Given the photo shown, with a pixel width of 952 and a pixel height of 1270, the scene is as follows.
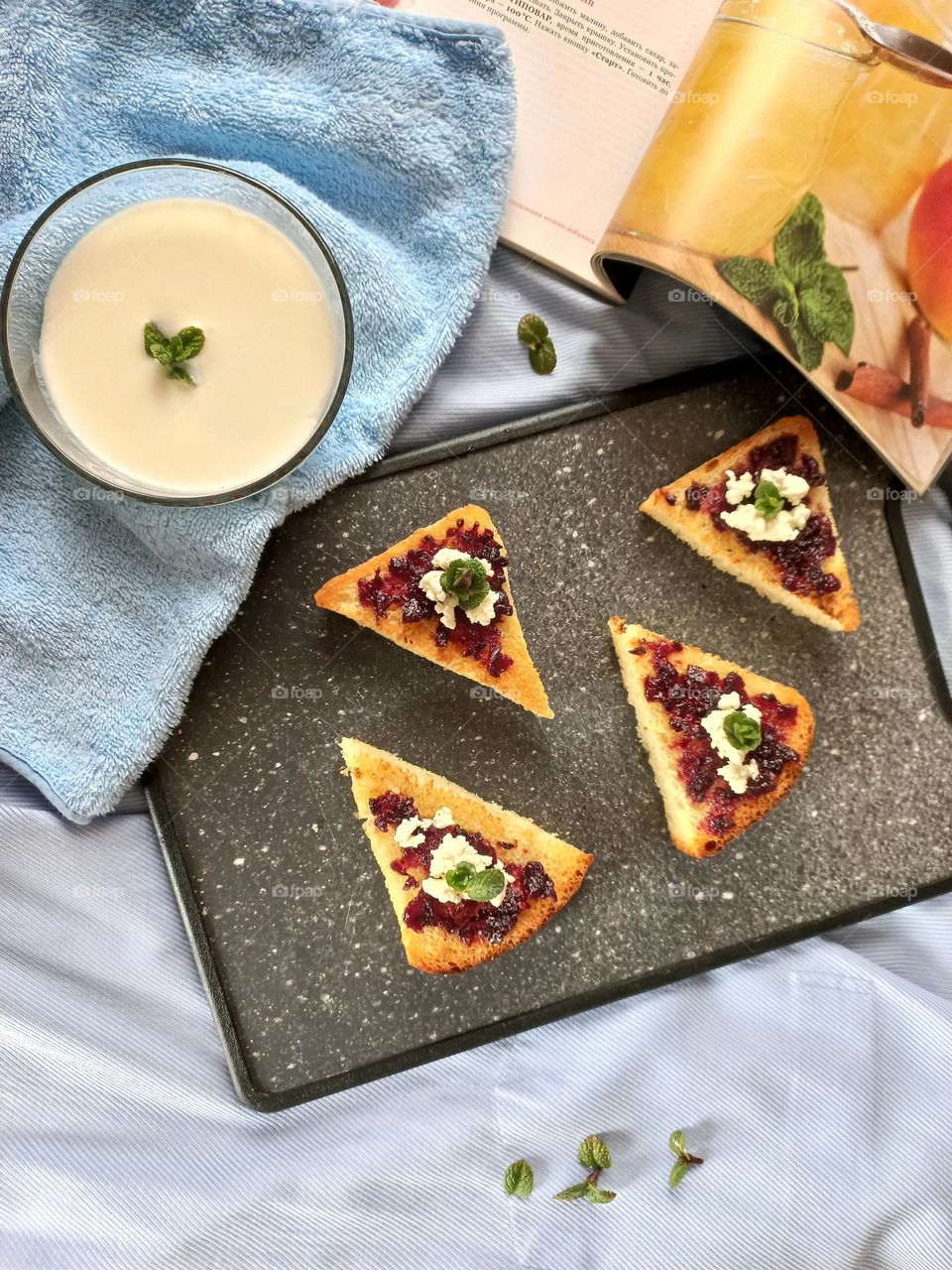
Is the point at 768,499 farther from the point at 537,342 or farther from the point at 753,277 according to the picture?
the point at 537,342

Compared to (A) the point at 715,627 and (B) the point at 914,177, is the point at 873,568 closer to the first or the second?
(A) the point at 715,627

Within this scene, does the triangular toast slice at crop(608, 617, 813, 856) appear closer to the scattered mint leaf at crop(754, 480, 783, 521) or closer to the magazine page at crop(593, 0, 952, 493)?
the scattered mint leaf at crop(754, 480, 783, 521)

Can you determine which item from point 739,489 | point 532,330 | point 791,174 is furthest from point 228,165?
point 739,489

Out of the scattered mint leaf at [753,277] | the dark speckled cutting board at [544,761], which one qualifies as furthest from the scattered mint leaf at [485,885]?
the scattered mint leaf at [753,277]

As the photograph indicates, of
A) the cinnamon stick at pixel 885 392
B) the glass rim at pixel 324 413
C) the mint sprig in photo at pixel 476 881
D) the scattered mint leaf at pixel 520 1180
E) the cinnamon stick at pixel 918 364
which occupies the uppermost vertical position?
the cinnamon stick at pixel 918 364

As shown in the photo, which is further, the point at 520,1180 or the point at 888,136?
the point at 520,1180

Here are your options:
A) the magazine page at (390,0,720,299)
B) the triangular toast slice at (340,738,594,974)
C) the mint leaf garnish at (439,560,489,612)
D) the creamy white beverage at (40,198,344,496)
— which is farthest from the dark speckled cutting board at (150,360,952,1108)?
the magazine page at (390,0,720,299)

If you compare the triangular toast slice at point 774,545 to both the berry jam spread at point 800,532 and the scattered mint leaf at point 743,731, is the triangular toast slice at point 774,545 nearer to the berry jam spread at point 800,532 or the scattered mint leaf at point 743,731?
the berry jam spread at point 800,532
